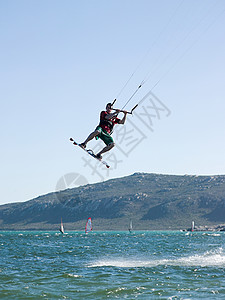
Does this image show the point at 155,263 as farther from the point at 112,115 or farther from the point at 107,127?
the point at 112,115

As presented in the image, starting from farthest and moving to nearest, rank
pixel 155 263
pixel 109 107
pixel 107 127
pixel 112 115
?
pixel 155 263 → pixel 107 127 → pixel 109 107 → pixel 112 115

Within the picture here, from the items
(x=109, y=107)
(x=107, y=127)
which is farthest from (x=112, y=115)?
(x=107, y=127)

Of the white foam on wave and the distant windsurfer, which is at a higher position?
the distant windsurfer

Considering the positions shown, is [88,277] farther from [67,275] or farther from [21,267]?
[21,267]

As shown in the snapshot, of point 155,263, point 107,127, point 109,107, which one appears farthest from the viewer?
point 155,263

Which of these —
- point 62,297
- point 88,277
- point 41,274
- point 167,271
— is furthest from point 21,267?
point 62,297

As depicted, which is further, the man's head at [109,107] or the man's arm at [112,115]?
the man's head at [109,107]

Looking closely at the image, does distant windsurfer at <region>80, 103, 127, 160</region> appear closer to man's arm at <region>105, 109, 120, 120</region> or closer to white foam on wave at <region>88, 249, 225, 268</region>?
man's arm at <region>105, 109, 120, 120</region>

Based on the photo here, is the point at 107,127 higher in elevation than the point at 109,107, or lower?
lower

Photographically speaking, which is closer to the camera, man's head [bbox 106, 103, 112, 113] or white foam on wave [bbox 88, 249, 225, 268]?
man's head [bbox 106, 103, 112, 113]

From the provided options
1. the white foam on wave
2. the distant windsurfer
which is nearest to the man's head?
the distant windsurfer

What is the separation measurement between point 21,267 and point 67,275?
22.8ft

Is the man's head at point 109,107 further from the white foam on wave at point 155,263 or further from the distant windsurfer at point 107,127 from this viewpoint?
the white foam on wave at point 155,263

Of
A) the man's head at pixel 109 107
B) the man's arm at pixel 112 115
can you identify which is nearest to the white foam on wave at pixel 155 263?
the man's arm at pixel 112 115
